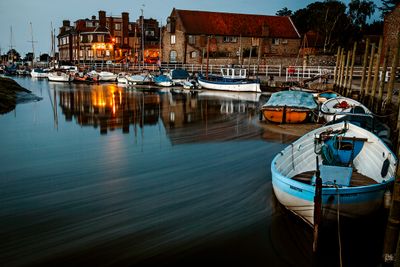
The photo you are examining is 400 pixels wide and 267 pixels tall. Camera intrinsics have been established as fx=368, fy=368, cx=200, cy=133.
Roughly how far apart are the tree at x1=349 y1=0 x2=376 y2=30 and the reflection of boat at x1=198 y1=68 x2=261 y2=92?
36988mm

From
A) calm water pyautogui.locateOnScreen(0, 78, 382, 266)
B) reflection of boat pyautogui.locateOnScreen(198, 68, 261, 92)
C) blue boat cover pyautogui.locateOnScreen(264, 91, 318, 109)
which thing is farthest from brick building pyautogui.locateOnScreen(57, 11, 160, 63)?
calm water pyautogui.locateOnScreen(0, 78, 382, 266)

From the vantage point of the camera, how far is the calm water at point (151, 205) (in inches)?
270

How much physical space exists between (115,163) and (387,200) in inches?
337

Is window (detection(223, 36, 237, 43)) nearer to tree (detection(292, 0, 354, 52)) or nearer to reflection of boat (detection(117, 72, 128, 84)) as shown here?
tree (detection(292, 0, 354, 52))

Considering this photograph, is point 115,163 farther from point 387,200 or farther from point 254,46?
point 254,46

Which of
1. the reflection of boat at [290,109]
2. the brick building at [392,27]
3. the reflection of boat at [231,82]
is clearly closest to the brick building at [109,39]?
the reflection of boat at [231,82]

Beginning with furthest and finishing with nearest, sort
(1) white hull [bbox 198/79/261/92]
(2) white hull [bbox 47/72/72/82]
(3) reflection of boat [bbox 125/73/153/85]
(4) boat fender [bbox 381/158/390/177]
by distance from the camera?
(2) white hull [bbox 47/72/72/82]
(3) reflection of boat [bbox 125/73/153/85]
(1) white hull [bbox 198/79/261/92]
(4) boat fender [bbox 381/158/390/177]

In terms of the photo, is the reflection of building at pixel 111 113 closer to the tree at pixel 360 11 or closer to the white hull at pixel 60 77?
the white hull at pixel 60 77

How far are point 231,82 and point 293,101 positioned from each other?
19.6 metres

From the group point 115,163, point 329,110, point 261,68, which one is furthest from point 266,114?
point 261,68

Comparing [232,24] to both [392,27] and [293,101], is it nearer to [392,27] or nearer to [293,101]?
[392,27]

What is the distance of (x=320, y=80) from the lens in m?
38.7

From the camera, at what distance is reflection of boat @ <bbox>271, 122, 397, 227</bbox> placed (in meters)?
7.15

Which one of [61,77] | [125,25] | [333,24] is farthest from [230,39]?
[125,25]
